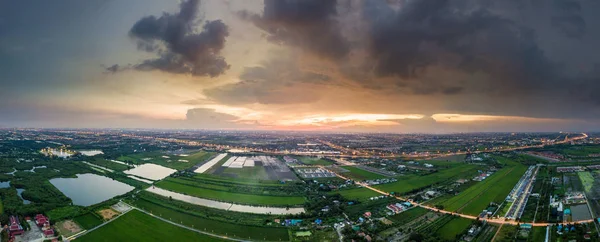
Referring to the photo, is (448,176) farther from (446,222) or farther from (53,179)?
(53,179)

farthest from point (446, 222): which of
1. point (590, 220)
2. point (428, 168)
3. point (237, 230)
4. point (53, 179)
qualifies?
point (53, 179)

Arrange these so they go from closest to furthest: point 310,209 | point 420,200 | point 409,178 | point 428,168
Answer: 1. point 310,209
2. point 420,200
3. point 409,178
4. point 428,168

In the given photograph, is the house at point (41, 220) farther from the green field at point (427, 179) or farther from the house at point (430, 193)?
the house at point (430, 193)

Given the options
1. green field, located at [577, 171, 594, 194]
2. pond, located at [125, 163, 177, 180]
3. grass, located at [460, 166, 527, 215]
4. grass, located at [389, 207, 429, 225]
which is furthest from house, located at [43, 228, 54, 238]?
green field, located at [577, 171, 594, 194]

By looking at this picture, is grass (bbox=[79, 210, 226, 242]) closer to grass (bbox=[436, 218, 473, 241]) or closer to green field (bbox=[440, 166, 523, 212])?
grass (bbox=[436, 218, 473, 241])

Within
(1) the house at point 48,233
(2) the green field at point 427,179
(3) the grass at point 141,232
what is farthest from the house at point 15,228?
(2) the green field at point 427,179

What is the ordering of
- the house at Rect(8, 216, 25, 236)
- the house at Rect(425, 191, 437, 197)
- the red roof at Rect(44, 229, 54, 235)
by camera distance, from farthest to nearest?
the house at Rect(425, 191, 437, 197)
the house at Rect(8, 216, 25, 236)
the red roof at Rect(44, 229, 54, 235)

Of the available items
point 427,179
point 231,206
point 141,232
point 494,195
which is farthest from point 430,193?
point 141,232
